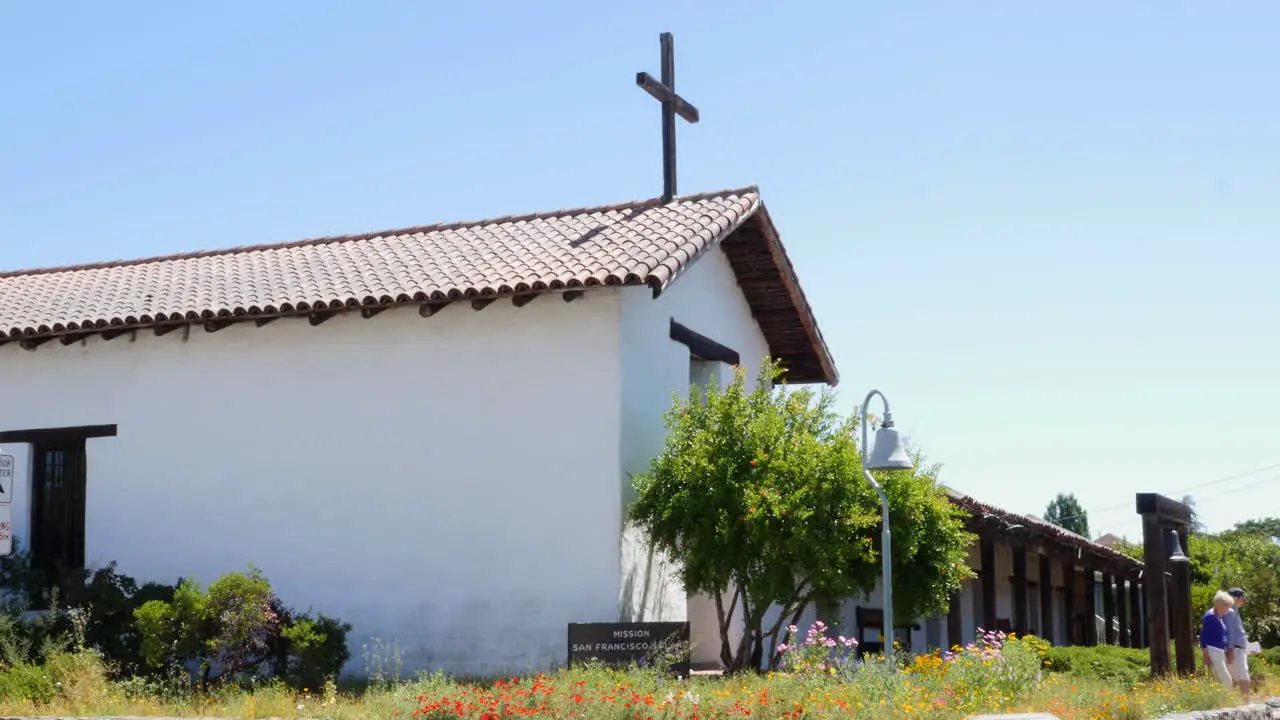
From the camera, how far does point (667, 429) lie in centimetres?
1591

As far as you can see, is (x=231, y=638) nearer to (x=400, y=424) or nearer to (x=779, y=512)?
(x=400, y=424)

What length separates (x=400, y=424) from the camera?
15445mm

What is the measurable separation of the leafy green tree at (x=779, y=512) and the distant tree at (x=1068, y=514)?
236ft

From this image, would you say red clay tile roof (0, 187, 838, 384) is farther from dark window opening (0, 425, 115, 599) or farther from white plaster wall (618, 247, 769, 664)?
dark window opening (0, 425, 115, 599)

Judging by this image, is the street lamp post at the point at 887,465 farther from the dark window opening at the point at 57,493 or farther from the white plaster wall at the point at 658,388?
the dark window opening at the point at 57,493

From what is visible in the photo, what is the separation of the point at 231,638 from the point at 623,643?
12.8 feet

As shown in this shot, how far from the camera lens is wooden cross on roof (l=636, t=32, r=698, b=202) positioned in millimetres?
18013

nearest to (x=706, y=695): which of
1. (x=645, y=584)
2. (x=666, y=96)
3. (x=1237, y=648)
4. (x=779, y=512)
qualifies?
(x=779, y=512)

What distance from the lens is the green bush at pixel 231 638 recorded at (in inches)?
543

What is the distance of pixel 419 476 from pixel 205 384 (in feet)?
9.88

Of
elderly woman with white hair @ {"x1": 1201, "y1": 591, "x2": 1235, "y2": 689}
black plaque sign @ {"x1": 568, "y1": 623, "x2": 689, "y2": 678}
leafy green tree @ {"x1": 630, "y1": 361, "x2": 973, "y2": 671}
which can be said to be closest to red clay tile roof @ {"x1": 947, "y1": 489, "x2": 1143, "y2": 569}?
leafy green tree @ {"x1": 630, "y1": 361, "x2": 973, "y2": 671}

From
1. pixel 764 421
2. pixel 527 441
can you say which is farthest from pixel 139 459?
pixel 764 421

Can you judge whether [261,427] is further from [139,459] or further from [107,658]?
[107,658]

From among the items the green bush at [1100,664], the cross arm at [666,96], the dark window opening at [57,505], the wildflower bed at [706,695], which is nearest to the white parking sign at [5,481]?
the wildflower bed at [706,695]
